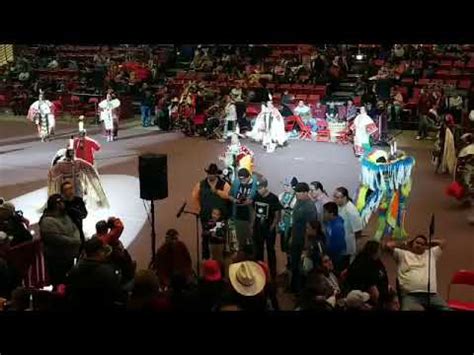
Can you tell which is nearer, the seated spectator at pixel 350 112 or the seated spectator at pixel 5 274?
the seated spectator at pixel 5 274

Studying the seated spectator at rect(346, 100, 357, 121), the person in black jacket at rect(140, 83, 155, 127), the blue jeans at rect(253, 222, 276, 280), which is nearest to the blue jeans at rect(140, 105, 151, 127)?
the person in black jacket at rect(140, 83, 155, 127)

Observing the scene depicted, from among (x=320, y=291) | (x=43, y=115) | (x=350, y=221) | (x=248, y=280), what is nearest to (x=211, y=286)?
(x=248, y=280)

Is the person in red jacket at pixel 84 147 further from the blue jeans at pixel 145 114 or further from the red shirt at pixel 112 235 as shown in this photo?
the blue jeans at pixel 145 114

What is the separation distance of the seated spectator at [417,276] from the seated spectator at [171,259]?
1633mm

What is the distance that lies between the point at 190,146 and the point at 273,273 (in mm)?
6264

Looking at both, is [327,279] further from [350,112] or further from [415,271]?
[350,112]

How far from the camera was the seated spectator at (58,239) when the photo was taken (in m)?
6.64

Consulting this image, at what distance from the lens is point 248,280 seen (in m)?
5.64

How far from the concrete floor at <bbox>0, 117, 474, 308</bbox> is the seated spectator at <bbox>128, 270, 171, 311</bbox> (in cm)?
276

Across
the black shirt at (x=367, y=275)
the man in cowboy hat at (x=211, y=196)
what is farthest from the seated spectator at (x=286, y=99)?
the black shirt at (x=367, y=275)

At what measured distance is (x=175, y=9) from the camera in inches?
252

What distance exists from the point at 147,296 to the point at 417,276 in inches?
84.0

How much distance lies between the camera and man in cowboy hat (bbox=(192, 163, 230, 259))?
759 cm

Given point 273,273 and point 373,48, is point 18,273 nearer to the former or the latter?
point 273,273
